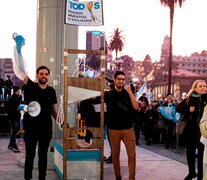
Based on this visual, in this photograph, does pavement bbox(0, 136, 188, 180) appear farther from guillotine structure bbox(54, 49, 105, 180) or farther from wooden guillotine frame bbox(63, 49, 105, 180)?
wooden guillotine frame bbox(63, 49, 105, 180)

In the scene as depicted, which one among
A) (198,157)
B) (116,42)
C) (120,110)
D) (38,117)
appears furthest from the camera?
(116,42)

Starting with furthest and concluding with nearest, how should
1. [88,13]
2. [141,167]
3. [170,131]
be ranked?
[170,131] < [141,167] < [88,13]

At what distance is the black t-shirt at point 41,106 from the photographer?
547 cm

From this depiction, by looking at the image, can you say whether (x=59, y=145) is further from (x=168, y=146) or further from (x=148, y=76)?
(x=148, y=76)

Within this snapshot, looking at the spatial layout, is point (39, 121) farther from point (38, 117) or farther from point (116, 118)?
point (116, 118)

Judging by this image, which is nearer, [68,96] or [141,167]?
[68,96]

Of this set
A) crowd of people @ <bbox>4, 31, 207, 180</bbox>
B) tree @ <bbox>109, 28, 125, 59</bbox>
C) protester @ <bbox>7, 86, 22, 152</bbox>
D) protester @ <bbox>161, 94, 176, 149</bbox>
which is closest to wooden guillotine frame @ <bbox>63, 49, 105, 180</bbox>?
crowd of people @ <bbox>4, 31, 207, 180</bbox>

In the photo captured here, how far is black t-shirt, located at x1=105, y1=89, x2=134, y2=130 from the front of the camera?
586 centimetres

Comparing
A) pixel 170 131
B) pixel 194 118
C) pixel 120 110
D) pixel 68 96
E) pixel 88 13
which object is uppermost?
pixel 88 13

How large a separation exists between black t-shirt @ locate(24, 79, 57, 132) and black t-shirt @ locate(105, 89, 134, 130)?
98cm

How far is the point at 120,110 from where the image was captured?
585 cm

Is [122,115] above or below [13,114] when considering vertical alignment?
above

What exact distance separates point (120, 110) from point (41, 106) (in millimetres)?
1209

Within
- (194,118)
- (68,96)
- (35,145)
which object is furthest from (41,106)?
(194,118)
